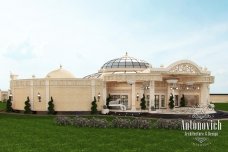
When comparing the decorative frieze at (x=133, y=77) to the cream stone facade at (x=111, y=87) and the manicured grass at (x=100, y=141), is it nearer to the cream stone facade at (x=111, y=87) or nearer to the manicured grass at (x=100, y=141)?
the cream stone facade at (x=111, y=87)

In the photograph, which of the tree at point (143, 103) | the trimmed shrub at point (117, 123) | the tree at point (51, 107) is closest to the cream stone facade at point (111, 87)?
the tree at point (51, 107)

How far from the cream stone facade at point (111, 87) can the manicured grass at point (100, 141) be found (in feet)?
47.2

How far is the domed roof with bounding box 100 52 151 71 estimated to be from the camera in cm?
4435

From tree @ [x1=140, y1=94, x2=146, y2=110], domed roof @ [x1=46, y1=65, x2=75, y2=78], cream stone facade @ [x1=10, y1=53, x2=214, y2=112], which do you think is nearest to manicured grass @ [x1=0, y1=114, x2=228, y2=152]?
cream stone facade @ [x1=10, y1=53, x2=214, y2=112]

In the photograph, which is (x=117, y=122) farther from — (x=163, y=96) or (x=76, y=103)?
(x=163, y=96)

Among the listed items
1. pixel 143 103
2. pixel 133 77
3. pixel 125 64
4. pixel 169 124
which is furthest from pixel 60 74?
pixel 169 124

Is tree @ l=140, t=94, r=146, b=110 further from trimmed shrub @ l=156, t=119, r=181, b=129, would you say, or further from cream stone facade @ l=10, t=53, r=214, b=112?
trimmed shrub @ l=156, t=119, r=181, b=129

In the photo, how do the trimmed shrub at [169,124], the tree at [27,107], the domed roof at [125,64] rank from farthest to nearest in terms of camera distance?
1. the domed roof at [125,64]
2. the tree at [27,107]
3. the trimmed shrub at [169,124]

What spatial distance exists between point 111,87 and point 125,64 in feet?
17.4

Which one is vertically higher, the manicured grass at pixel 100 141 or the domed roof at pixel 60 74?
the domed roof at pixel 60 74

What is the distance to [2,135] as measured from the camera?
19.7 metres

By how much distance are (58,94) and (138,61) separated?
14020 mm

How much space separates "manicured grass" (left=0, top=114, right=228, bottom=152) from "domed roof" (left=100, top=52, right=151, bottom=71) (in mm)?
22328

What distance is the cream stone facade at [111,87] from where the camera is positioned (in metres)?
36.6
